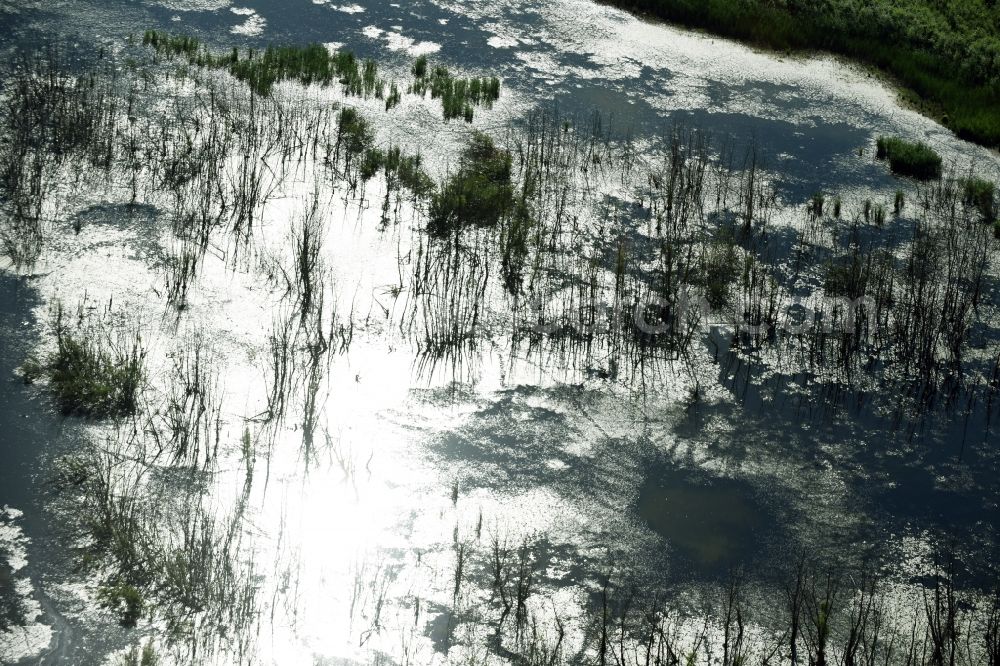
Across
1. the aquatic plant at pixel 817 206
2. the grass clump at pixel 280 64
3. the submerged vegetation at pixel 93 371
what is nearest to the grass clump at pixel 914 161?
the aquatic plant at pixel 817 206

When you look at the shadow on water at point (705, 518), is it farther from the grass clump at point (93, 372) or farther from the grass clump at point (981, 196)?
the grass clump at point (981, 196)

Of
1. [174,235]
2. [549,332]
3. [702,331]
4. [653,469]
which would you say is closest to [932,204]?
[702,331]

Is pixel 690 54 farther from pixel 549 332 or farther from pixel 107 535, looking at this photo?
pixel 107 535

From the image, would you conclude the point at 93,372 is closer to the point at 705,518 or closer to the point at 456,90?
the point at 705,518

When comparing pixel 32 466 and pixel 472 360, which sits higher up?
pixel 472 360

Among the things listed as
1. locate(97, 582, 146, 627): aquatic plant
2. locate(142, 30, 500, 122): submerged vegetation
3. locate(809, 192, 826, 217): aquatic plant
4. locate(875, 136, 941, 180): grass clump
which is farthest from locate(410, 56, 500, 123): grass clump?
locate(97, 582, 146, 627): aquatic plant

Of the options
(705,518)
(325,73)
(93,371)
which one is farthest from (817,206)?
(93,371)

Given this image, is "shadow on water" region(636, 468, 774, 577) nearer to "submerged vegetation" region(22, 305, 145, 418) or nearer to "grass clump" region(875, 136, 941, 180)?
"submerged vegetation" region(22, 305, 145, 418)
